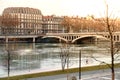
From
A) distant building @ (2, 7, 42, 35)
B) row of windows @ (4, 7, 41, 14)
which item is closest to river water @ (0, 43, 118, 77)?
distant building @ (2, 7, 42, 35)

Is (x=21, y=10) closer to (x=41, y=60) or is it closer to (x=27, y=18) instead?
(x=27, y=18)

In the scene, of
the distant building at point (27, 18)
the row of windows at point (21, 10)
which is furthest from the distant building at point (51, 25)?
the row of windows at point (21, 10)

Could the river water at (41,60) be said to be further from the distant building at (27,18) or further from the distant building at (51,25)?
the distant building at (51,25)

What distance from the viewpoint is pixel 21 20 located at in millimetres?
119312

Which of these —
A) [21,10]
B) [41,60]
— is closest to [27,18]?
[21,10]

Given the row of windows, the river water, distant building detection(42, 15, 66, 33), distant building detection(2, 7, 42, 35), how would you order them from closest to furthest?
the river water < distant building detection(2, 7, 42, 35) < the row of windows < distant building detection(42, 15, 66, 33)

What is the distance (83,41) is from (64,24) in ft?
86.4

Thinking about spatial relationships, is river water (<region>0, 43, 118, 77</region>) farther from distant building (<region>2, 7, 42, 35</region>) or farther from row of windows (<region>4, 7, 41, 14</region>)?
row of windows (<region>4, 7, 41, 14</region>)

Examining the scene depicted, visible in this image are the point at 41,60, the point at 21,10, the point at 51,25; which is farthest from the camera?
the point at 51,25

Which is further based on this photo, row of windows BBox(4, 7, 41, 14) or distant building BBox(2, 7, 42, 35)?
row of windows BBox(4, 7, 41, 14)

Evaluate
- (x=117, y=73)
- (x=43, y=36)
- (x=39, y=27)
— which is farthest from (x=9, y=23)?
(x=117, y=73)

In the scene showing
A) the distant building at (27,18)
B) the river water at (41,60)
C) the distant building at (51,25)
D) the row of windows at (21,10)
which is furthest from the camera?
the distant building at (51,25)

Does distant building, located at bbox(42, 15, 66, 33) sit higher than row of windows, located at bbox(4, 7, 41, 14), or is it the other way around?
row of windows, located at bbox(4, 7, 41, 14)

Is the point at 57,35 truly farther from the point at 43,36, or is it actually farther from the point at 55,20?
the point at 55,20
